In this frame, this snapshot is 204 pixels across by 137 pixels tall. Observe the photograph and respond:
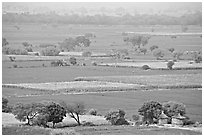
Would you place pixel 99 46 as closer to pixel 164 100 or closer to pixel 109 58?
pixel 109 58

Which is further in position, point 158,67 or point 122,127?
point 158,67

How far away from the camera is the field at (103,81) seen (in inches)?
579

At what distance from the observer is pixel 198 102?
590 inches

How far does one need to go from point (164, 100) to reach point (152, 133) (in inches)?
165

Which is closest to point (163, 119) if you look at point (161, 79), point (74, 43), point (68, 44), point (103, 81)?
point (103, 81)

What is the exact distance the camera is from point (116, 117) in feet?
41.3

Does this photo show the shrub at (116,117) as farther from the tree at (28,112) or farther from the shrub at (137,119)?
the tree at (28,112)

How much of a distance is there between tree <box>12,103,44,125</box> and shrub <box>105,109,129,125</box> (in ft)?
4.74

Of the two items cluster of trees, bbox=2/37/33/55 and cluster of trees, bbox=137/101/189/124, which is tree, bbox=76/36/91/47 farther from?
cluster of trees, bbox=137/101/189/124

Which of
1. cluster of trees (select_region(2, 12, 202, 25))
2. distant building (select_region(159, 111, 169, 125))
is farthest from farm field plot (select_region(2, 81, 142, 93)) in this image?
cluster of trees (select_region(2, 12, 202, 25))

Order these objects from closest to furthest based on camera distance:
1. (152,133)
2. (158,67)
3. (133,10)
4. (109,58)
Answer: (152,133), (158,67), (109,58), (133,10)

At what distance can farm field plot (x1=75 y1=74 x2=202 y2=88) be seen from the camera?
17875mm

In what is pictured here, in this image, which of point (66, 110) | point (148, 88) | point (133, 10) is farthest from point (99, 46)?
point (66, 110)

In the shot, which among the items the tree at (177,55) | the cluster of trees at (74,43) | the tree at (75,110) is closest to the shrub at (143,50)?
the tree at (177,55)
